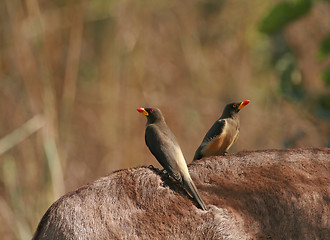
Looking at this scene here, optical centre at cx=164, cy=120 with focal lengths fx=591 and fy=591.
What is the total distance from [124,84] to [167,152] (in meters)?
4.34

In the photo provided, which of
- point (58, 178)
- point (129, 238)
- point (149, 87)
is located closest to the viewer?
point (129, 238)

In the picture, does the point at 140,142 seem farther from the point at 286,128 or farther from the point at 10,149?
the point at 286,128

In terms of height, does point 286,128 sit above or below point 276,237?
below

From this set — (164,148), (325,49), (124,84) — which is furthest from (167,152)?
(124,84)

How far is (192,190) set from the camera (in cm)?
262

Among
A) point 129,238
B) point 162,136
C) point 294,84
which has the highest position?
point 162,136

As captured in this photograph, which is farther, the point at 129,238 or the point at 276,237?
the point at 276,237

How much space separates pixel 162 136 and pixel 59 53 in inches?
157

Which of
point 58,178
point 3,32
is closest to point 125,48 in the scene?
point 3,32

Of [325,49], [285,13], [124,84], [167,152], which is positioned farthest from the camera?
[124,84]

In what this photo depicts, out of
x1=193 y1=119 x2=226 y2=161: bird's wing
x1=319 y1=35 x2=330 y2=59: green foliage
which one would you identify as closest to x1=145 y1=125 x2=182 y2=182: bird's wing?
x1=193 y1=119 x2=226 y2=161: bird's wing

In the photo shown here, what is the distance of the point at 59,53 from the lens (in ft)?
21.7

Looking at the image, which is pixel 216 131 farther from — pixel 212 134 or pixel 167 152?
pixel 167 152

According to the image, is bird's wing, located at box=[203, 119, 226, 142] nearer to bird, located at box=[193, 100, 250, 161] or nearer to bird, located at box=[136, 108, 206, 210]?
bird, located at box=[193, 100, 250, 161]
